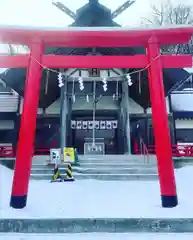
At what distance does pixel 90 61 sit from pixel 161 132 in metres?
2.76

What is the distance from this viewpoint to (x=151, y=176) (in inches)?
382

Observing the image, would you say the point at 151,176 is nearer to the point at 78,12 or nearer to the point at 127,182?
the point at 127,182

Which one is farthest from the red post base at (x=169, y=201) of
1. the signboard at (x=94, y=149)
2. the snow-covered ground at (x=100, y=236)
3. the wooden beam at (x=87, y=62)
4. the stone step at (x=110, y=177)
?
the signboard at (x=94, y=149)

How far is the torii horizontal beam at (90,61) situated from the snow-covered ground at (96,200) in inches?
150

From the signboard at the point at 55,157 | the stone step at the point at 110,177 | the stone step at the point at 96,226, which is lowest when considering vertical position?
the stone step at the point at 96,226

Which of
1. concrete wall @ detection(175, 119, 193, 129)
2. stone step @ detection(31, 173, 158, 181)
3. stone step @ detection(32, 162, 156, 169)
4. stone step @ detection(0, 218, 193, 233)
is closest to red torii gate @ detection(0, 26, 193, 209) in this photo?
stone step @ detection(0, 218, 193, 233)

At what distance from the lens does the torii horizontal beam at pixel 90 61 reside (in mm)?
6410

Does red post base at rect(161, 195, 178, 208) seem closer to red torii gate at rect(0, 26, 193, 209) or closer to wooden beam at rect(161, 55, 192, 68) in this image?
red torii gate at rect(0, 26, 193, 209)

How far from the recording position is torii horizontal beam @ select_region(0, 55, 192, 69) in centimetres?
641

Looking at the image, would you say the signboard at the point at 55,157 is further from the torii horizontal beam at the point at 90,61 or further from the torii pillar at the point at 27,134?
the torii horizontal beam at the point at 90,61

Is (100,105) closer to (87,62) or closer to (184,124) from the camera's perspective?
(184,124)

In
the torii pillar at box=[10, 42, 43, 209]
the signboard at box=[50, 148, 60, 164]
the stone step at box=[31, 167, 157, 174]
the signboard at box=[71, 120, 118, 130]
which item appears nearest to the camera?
the torii pillar at box=[10, 42, 43, 209]

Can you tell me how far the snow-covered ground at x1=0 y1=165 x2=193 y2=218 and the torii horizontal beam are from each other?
12.5ft

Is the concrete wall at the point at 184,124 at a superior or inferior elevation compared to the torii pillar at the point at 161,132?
superior
